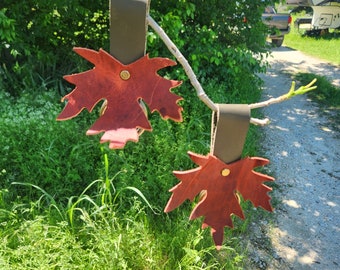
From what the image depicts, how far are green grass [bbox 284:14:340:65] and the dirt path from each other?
3.64 metres

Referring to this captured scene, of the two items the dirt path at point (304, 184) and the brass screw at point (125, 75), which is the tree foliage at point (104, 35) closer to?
the dirt path at point (304, 184)

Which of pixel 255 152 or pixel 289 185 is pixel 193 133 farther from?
pixel 289 185

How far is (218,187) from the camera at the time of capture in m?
1.03

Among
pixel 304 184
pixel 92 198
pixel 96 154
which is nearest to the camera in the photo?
pixel 92 198

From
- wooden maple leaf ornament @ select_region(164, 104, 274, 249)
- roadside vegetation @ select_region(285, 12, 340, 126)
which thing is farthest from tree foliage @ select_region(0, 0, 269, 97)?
wooden maple leaf ornament @ select_region(164, 104, 274, 249)

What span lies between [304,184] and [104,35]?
2794mm

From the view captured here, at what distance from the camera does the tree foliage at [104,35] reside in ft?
11.3

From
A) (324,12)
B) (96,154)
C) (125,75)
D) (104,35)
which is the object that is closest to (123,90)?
(125,75)

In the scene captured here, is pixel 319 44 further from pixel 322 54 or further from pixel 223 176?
pixel 223 176

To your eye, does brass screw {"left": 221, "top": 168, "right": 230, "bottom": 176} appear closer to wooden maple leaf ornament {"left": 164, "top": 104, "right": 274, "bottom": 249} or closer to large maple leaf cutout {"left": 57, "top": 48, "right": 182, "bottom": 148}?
wooden maple leaf ornament {"left": 164, "top": 104, "right": 274, "bottom": 249}

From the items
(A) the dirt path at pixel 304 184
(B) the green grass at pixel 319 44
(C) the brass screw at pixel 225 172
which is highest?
(C) the brass screw at pixel 225 172

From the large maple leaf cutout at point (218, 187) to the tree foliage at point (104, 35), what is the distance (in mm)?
2555

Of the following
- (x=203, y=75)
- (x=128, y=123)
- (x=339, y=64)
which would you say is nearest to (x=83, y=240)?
(x=128, y=123)

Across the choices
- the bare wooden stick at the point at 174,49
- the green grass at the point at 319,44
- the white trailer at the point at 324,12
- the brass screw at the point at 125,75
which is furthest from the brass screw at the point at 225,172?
the white trailer at the point at 324,12
